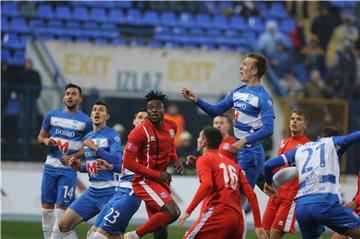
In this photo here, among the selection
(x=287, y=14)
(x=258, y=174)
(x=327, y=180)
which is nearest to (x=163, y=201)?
(x=258, y=174)

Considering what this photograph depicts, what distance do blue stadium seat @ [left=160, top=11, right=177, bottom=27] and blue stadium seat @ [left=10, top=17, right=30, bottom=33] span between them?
3.56 metres

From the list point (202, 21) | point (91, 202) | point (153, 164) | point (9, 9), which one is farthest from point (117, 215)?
point (202, 21)

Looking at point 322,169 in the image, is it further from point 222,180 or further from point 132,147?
point 132,147

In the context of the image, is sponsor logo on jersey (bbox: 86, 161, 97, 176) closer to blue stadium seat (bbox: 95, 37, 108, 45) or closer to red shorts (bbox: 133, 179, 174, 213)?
red shorts (bbox: 133, 179, 174, 213)

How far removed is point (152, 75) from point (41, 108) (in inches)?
125

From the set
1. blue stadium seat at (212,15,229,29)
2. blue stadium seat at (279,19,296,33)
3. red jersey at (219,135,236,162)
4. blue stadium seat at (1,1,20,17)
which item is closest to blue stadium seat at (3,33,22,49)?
blue stadium seat at (1,1,20,17)

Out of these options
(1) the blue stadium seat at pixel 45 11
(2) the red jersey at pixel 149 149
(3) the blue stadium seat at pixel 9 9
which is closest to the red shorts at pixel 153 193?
(2) the red jersey at pixel 149 149

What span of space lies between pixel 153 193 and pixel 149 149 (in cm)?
53

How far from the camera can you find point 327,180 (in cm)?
1018

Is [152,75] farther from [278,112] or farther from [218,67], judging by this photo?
[278,112]

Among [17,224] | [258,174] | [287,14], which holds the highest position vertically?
[287,14]

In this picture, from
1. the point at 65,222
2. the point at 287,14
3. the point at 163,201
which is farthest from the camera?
the point at 287,14

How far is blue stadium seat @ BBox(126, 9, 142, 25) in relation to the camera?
2450 cm

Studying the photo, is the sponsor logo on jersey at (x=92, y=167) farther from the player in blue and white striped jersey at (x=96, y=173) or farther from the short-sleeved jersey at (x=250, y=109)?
the short-sleeved jersey at (x=250, y=109)
